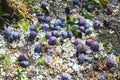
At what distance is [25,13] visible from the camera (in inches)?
165

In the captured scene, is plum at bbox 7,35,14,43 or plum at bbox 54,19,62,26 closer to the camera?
plum at bbox 7,35,14,43

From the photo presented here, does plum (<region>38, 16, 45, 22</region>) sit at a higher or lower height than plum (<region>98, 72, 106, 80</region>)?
higher

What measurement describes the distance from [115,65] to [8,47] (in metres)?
1.17

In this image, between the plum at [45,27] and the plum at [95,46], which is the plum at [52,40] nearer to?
the plum at [45,27]

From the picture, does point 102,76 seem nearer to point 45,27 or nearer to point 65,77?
point 65,77

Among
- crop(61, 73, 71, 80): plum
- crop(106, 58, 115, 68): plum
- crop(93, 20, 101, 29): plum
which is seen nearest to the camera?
crop(61, 73, 71, 80): plum

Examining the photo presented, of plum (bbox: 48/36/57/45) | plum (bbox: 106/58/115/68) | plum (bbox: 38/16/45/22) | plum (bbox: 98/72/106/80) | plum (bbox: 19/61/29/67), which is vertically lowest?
plum (bbox: 98/72/106/80)

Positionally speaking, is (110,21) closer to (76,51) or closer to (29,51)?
(76,51)

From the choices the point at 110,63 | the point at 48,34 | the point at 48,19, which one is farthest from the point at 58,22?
the point at 110,63

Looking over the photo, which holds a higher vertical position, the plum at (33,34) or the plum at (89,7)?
the plum at (89,7)

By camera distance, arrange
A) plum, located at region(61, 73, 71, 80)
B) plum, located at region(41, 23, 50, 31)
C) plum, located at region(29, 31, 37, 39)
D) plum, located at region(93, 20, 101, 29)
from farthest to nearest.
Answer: plum, located at region(93, 20, 101, 29) → plum, located at region(41, 23, 50, 31) → plum, located at region(29, 31, 37, 39) → plum, located at region(61, 73, 71, 80)

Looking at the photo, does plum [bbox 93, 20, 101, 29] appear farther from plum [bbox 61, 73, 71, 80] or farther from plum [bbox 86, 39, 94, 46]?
plum [bbox 61, 73, 71, 80]

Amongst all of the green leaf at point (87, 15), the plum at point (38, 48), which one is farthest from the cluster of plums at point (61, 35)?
the green leaf at point (87, 15)

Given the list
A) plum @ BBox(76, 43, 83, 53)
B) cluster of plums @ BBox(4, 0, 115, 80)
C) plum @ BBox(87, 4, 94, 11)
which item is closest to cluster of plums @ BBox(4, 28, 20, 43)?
cluster of plums @ BBox(4, 0, 115, 80)
